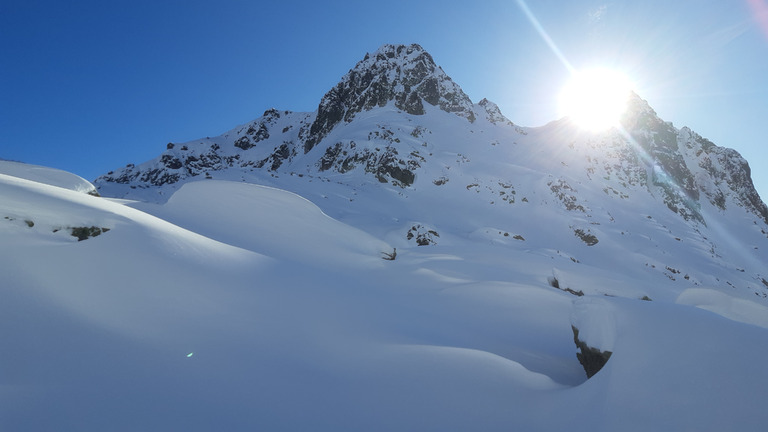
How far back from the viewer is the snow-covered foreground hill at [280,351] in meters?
2.53

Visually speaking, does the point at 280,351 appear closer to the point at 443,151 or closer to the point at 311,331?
the point at 311,331

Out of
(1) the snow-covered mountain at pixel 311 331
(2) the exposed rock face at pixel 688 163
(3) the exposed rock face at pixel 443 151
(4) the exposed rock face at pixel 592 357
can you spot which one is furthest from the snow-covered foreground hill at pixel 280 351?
(2) the exposed rock face at pixel 688 163

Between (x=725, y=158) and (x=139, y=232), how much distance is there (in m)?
108

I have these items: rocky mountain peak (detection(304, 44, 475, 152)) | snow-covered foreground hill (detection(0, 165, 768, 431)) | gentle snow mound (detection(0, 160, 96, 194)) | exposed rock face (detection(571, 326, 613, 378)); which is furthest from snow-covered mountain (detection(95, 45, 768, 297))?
exposed rock face (detection(571, 326, 613, 378))

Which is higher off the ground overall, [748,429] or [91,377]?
[748,429]

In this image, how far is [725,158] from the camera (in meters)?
74.8

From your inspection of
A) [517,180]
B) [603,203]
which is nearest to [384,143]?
[517,180]

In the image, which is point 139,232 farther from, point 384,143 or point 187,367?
point 384,143

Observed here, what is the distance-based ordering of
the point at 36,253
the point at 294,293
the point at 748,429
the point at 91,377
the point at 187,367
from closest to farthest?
the point at 748,429 < the point at 91,377 < the point at 187,367 < the point at 36,253 < the point at 294,293

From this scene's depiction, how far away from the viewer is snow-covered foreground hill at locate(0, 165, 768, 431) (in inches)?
99.5

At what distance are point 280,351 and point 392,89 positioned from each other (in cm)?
6354

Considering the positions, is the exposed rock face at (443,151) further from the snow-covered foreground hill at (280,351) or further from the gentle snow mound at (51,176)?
the snow-covered foreground hill at (280,351)

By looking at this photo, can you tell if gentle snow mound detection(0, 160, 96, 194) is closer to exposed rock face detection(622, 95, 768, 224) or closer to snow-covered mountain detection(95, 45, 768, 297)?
snow-covered mountain detection(95, 45, 768, 297)

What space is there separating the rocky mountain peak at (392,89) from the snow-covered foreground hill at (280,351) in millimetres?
56777
